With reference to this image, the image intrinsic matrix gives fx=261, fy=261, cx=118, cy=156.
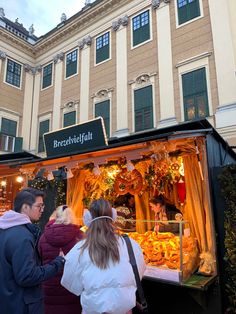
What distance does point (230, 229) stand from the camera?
13.7 feet

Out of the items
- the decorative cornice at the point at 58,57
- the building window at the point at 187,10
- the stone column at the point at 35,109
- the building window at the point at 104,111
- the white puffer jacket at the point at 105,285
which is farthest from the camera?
the stone column at the point at 35,109

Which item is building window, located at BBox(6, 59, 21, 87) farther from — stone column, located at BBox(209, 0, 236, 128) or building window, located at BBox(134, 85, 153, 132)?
stone column, located at BBox(209, 0, 236, 128)

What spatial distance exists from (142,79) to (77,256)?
39.4ft

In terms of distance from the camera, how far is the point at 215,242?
4.27m

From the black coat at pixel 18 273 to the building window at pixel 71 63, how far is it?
50.8 feet

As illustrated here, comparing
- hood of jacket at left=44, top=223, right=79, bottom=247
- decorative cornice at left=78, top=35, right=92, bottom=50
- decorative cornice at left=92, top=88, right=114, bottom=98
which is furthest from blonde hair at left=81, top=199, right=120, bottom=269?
decorative cornice at left=78, top=35, right=92, bottom=50

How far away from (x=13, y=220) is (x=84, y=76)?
14.5 meters

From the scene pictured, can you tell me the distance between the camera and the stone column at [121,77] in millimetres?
13453

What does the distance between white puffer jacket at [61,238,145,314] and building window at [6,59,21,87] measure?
1771cm

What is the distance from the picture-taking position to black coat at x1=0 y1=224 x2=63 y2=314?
2.19 meters

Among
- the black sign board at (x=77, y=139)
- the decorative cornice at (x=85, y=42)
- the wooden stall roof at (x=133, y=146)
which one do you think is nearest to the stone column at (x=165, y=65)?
the decorative cornice at (x=85, y=42)

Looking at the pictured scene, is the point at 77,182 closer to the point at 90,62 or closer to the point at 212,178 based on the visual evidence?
the point at 212,178

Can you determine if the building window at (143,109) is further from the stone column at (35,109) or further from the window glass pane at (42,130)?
the stone column at (35,109)

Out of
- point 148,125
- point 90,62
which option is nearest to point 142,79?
point 148,125
